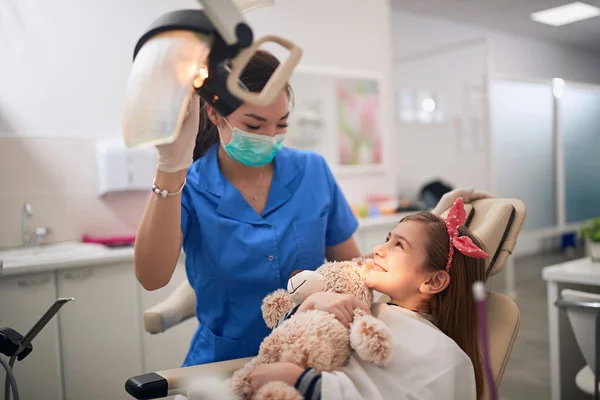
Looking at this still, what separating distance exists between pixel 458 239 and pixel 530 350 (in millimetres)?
2512

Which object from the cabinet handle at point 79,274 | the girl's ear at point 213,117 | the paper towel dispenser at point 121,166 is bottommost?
the cabinet handle at point 79,274

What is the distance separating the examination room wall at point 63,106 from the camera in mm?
2635

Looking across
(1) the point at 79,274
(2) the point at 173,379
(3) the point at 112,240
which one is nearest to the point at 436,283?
(2) the point at 173,379

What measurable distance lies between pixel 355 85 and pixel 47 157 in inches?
86.2

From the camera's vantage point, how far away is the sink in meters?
2.10

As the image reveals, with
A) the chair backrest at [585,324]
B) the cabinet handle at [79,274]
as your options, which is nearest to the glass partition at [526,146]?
the chair backrest at [585,324]

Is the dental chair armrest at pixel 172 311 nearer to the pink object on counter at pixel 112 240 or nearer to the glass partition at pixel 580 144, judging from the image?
the pink object on counter at pixel 112 240

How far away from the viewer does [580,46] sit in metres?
4.53

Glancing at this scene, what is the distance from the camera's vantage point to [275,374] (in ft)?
3.07

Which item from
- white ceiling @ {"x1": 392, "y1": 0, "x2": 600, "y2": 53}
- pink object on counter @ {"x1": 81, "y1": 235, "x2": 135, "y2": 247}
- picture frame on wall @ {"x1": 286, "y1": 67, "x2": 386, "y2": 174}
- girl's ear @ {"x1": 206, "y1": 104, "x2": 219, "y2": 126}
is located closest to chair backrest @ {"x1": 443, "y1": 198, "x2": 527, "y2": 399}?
girl's ear @ {"x1": 206, "y1": 104, "x2": 219, "y2": 126}

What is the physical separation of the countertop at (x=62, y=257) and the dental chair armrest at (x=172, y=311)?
52 centimetres

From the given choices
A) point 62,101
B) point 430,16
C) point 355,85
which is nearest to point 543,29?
point 430,16

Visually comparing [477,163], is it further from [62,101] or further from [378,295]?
[378,295]

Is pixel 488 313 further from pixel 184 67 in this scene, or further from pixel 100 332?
pixel 100 332
